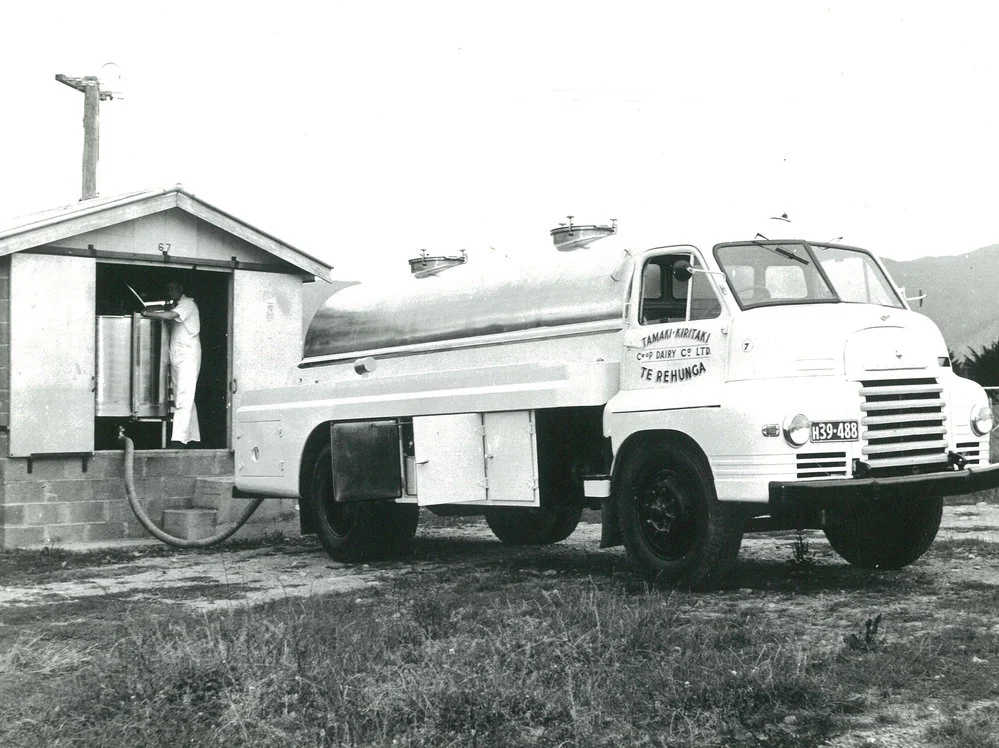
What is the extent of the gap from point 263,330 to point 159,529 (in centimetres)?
260

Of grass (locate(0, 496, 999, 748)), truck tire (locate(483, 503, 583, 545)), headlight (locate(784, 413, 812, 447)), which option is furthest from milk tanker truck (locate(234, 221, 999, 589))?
grass (locate(0, 496, 999, 748))

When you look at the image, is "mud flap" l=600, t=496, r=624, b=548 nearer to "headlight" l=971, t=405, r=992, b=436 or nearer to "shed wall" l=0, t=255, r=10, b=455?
"headlight" l=971, t=405, r=992, b=436

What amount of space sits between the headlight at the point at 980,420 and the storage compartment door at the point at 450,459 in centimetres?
363

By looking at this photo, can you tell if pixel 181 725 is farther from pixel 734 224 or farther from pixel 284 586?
pixel 734 224

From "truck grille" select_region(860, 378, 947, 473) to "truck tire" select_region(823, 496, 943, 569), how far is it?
72cm

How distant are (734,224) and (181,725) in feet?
19.2

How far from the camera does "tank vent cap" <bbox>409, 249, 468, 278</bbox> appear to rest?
1237 centimetres

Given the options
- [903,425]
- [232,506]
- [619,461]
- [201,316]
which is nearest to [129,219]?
[201,316]

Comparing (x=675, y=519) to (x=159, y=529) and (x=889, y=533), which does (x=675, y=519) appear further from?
(x=159, y=529)

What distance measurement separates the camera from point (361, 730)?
5.19 meters

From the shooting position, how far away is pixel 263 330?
1484 cm

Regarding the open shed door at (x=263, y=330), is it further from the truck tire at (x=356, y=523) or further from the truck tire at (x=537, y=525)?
the truck tire at (x=537, y=525)

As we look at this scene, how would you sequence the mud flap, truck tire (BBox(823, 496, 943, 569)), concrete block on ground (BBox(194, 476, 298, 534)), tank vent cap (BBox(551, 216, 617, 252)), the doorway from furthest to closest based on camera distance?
the doorway
concrete block on ground (BBox(194, 476, 298, 534))
tank vent cap (BBox(551, 216, 617, 252))
truck tire (BBox(823, 496, 943, 569))
the mud flap

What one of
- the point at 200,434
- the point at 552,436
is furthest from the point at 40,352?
the point at 552,436
